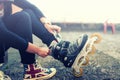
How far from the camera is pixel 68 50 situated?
196cm

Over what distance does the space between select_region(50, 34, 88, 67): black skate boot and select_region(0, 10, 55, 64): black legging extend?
0.13 m

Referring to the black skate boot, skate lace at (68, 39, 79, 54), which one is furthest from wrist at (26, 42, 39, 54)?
skate lace at (68, 39, 79, 54)

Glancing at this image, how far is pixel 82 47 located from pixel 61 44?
0.18 meters

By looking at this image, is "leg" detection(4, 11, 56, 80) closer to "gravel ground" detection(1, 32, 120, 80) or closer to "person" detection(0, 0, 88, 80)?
"person" detection(0, 0, 88, 80)

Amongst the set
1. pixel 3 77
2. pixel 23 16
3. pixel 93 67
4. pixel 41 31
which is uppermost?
pixel 23 16

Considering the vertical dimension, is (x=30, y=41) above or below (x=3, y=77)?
above

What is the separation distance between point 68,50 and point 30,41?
325 mm

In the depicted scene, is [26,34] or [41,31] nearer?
[26,34]

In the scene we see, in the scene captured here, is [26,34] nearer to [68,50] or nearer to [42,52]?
[42,52]

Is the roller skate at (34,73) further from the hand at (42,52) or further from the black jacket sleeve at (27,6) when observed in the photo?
the black jacket sleeve at (27,6)

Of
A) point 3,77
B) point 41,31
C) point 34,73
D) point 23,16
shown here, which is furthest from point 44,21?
point 3,77

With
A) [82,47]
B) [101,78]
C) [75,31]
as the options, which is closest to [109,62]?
[101,78]

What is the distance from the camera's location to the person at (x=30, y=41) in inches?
75.4

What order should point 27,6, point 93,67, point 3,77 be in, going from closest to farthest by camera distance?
point 3,77 < point 27,6 < point 93,67
